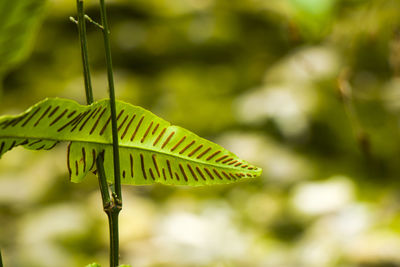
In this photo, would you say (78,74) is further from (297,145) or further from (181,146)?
(181,146)

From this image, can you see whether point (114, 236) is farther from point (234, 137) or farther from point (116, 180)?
point (234, 137)

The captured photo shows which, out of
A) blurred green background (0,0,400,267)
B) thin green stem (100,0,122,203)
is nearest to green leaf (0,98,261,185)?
thin green stem (100,0,122,203)

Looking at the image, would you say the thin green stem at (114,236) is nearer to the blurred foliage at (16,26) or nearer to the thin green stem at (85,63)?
the thin green stem at (85,63)

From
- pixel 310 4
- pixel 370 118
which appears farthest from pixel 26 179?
pixel 310 4

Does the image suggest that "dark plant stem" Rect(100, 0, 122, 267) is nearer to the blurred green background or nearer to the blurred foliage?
the blurred foliage

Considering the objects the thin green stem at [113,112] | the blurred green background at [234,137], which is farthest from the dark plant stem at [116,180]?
the blurred green background at [234,137]

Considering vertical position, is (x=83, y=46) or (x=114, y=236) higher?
(x=83, y=46)

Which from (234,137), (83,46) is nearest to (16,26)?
(83,46)
